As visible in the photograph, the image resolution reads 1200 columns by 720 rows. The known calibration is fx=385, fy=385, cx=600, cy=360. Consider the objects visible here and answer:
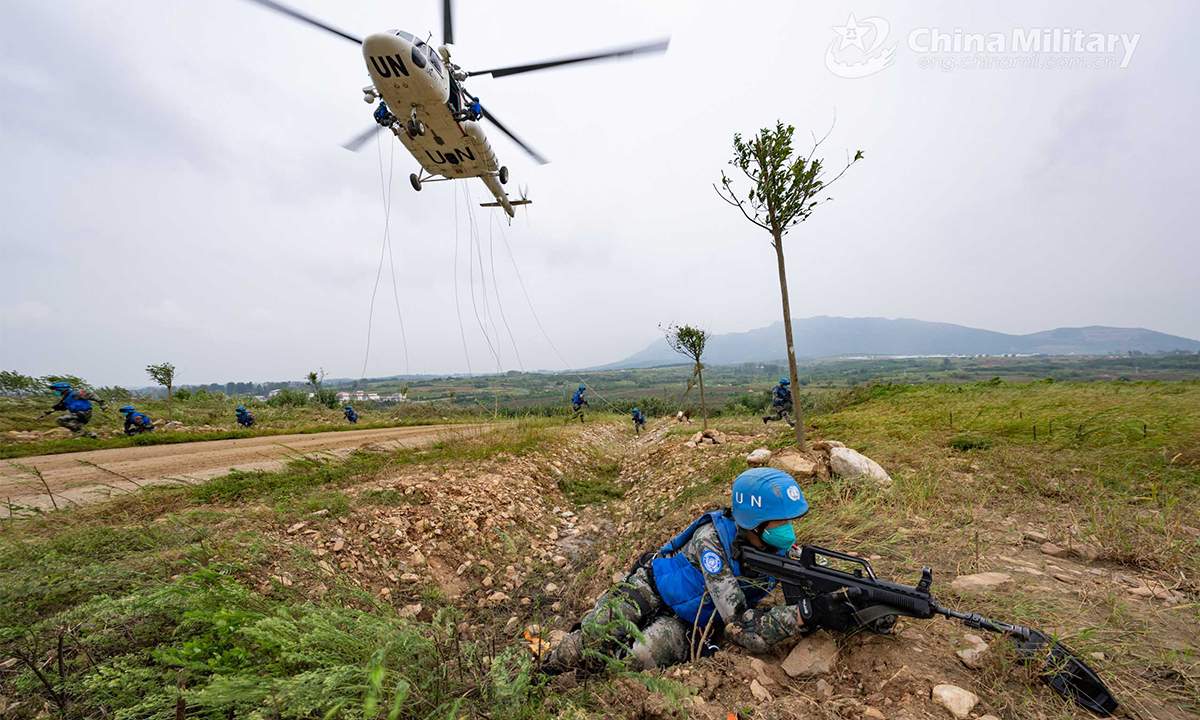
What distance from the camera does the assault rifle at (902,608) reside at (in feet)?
7.11

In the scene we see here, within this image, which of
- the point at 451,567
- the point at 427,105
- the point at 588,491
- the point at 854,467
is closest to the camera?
the point at 451,567

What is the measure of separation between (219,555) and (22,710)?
63.9 inches

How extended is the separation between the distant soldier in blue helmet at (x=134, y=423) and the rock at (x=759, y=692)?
16.8 meters

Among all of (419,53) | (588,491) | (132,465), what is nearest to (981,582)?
(588,491)

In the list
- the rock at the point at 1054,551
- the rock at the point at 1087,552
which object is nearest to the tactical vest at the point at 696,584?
the rock at the point at 1054,551

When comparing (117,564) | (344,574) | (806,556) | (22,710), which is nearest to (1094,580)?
(806,556)

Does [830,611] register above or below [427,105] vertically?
below

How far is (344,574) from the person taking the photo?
4.32 metres

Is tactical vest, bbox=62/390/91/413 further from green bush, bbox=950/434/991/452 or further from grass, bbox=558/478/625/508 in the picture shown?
green bush, bbox=950/434/991/452

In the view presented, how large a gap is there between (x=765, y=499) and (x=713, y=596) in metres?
0.91

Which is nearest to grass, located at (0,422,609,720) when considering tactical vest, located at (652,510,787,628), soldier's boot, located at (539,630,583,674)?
soldier's boot, located at (539,630,583,674)

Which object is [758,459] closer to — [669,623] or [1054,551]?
[1054,551]

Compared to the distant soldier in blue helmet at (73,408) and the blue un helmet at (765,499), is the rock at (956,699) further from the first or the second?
the distant soldier in blue helmet at (73,408)

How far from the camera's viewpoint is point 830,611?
8.77ft
